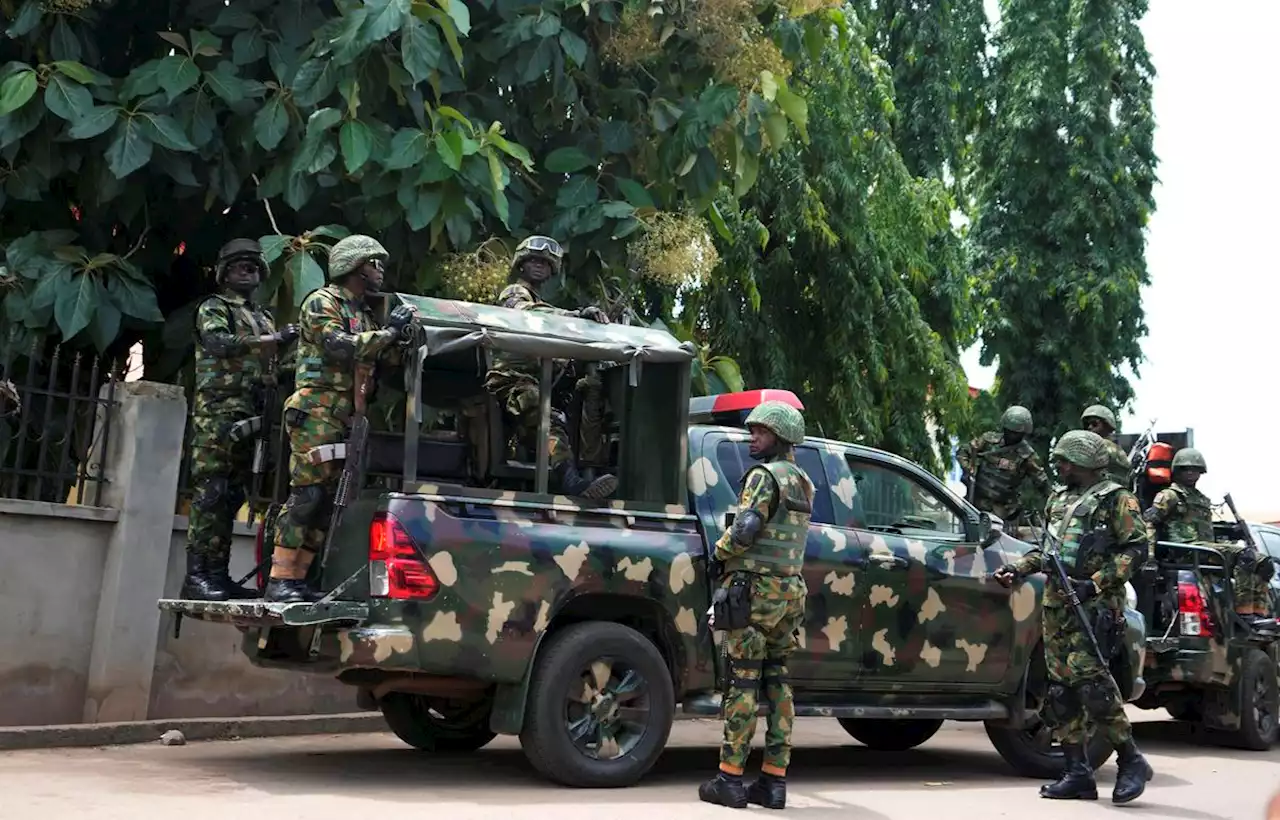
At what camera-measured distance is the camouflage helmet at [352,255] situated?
7.51m

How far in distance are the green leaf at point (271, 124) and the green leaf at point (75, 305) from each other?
1250 millimetres

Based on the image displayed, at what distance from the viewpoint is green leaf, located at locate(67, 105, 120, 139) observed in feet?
27.5

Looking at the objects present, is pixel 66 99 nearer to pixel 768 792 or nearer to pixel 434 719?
pixel 434 719

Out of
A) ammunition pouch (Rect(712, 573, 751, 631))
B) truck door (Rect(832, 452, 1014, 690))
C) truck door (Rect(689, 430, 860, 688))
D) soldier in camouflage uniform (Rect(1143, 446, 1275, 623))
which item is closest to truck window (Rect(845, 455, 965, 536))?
truck door (Rect(832, 452, 1014, 690))

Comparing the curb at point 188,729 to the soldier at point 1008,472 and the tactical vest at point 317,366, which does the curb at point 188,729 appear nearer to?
the tactical vest at point 317,366

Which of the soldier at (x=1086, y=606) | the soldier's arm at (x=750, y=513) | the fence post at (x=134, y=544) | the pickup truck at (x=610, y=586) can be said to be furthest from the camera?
the fence post at (x=134, y=544)

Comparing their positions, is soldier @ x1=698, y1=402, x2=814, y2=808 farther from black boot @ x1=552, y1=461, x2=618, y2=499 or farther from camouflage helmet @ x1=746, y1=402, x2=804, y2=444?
black boot @ x1=552, y1=461, x2=618, y2=499

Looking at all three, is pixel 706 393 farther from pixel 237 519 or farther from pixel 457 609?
pixel 457 609

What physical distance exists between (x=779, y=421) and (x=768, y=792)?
1673 mm

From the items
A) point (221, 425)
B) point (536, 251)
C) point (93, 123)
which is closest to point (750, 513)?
point (536, 251)

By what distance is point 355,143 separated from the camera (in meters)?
8.48

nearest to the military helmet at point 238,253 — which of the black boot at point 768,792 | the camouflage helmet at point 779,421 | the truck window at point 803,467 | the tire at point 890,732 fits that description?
the truck window at point 803,467

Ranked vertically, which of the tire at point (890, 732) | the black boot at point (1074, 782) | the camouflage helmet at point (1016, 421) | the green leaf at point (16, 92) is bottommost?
the black boot at point (1074, 782)

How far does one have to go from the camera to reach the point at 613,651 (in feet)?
23.6
